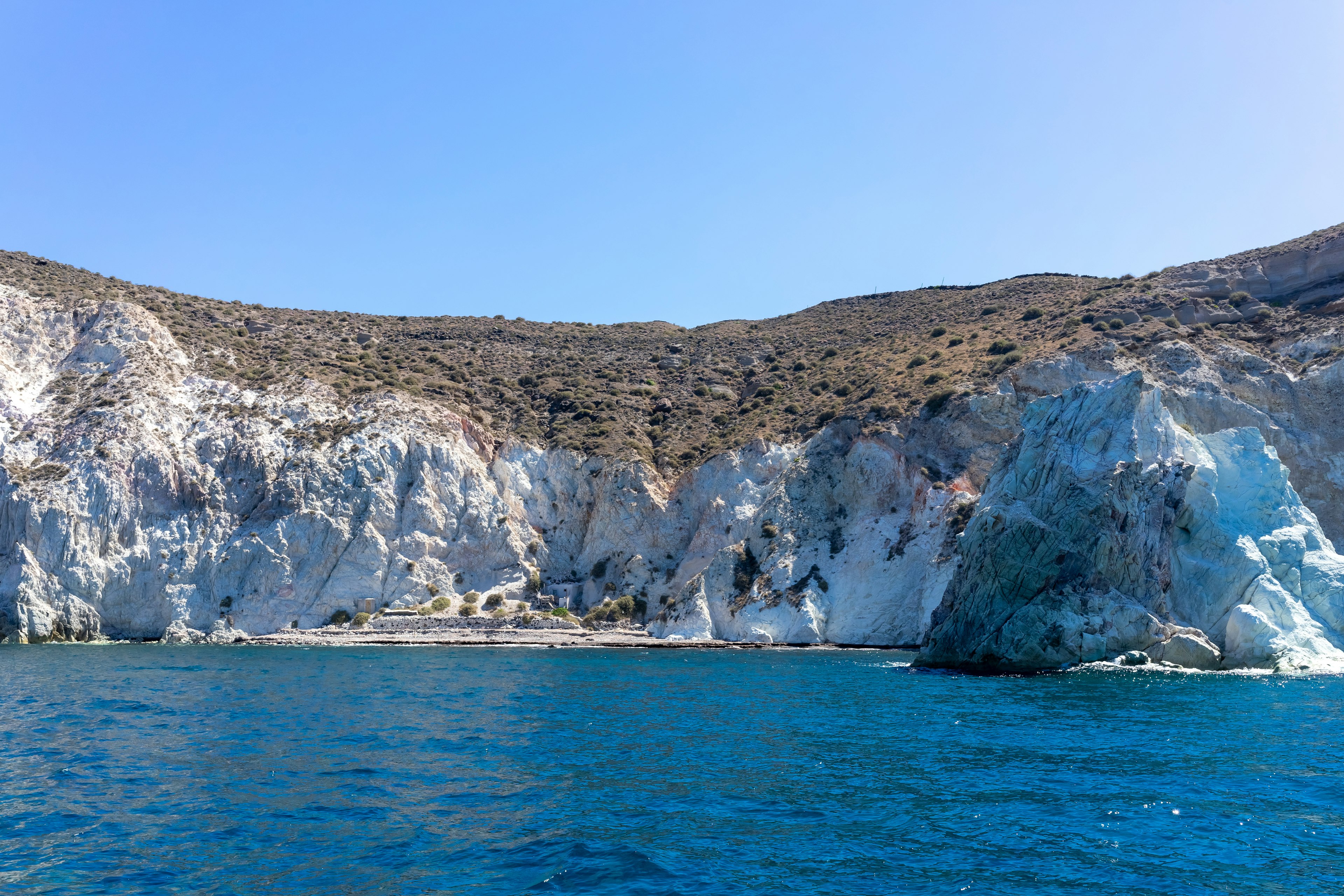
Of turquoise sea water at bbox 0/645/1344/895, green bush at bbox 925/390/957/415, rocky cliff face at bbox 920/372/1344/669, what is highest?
green bush at bbox 925/390/957/415

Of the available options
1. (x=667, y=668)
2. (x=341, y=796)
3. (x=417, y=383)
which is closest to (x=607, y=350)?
(x=417, y=383)

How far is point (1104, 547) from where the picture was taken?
35812mm

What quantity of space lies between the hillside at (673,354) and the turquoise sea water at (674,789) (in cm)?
3275

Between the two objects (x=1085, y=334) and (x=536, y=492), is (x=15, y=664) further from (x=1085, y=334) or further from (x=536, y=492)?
(x=1085, y=334)

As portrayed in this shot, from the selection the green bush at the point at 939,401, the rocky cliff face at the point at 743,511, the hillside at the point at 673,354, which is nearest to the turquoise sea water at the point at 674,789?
the rocky cliff face at the point at 743,511

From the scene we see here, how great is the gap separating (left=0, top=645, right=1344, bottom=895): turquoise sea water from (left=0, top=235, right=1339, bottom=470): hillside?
32747mm

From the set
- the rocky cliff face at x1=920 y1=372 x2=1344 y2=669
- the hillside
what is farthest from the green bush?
the rocky cliff face at x1=920 y1=372 x2=1344 y2=669

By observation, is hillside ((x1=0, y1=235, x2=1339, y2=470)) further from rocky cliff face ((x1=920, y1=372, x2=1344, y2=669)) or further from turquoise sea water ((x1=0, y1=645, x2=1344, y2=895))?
turquoise sea water ((x1=0, y1=645, x2=1344, y2=895))

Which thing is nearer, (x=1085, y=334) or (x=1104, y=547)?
(x=1104, y=547)

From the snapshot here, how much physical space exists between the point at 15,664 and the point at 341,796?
28480 millimetres

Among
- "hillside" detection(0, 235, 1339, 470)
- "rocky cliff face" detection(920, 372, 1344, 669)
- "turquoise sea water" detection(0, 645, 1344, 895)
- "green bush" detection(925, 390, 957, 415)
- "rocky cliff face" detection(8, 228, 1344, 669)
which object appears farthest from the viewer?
"hillside" detection(0, 235, 1339, 470)

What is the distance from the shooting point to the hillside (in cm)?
5969

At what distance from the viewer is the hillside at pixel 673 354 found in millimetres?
59688

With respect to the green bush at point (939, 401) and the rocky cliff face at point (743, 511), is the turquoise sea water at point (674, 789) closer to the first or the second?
the rocky cliff face at point (743, 511)
